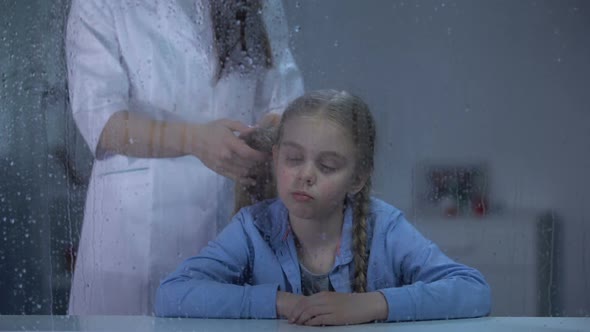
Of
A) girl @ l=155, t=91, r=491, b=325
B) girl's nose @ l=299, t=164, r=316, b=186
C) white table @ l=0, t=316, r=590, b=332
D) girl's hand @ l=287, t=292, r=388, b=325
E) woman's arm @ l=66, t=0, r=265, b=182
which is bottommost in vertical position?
white table @ l=0, t=316, r=590, b=332

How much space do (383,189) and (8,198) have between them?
17.2 inches

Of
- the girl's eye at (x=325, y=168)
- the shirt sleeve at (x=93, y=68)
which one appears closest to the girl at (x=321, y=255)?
the girl's eye at (x=325, y=168)

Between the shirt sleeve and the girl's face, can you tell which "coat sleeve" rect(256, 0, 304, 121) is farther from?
the shirt sleeve

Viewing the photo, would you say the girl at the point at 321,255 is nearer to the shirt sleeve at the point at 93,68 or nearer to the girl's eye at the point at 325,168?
the girl's eye at the point at 325,168

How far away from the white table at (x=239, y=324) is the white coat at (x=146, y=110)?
0.05 metres

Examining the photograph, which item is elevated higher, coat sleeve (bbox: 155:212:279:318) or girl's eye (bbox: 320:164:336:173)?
girl's eye (bbox: 320:164:336:173)

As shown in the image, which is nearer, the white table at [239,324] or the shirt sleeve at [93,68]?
the white table at [239,324]

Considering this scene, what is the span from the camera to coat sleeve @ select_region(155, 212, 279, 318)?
0.67 m

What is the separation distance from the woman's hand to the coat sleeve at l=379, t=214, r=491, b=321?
0.17 meters

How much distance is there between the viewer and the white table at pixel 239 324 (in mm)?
652

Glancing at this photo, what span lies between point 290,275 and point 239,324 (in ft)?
0.23

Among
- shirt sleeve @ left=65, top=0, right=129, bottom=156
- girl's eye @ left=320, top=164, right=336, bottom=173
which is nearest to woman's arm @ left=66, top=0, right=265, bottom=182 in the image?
shirt sleeve @ left=65, top=0, right=129, bottom=156

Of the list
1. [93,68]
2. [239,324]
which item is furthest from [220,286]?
[93,68]

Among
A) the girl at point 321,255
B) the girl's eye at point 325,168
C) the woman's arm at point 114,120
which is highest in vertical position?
the woman's arm at point 114,120
